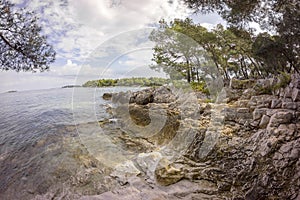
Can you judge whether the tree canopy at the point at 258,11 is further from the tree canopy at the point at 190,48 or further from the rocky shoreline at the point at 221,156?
the tree canopy at the point at 190,48

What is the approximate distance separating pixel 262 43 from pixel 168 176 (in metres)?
10.5

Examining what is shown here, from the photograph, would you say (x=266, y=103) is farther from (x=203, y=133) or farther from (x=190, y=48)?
(x=190, y=48)

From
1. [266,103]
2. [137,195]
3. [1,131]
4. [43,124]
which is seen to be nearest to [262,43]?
[266,103]

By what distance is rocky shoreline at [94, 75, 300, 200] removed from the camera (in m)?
3.56

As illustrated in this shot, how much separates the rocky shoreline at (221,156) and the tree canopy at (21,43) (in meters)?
2.97

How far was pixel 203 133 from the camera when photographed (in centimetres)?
579

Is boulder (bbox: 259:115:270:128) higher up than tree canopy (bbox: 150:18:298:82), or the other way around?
tree canopy (bbox: 150:18:298:82)

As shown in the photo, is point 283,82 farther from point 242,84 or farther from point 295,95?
point 242,84

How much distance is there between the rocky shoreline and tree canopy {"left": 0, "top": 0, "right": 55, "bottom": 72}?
2970 millimetres

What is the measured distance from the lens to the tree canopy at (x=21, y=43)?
3764 millimetres

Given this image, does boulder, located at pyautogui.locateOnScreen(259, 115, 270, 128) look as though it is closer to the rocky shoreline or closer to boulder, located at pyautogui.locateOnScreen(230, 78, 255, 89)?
the rocky shoreline

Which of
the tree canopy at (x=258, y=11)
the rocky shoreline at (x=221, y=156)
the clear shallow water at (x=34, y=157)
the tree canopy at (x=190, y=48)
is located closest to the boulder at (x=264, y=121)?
the rocky shoreline at (x=221, y=156)

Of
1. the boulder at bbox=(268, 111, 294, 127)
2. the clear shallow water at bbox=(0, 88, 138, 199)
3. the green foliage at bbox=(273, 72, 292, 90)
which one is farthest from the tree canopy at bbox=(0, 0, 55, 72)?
the green foliage at bbox=(273, 72, 292, 90)

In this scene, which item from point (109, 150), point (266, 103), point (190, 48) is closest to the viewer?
point (109, 150)
